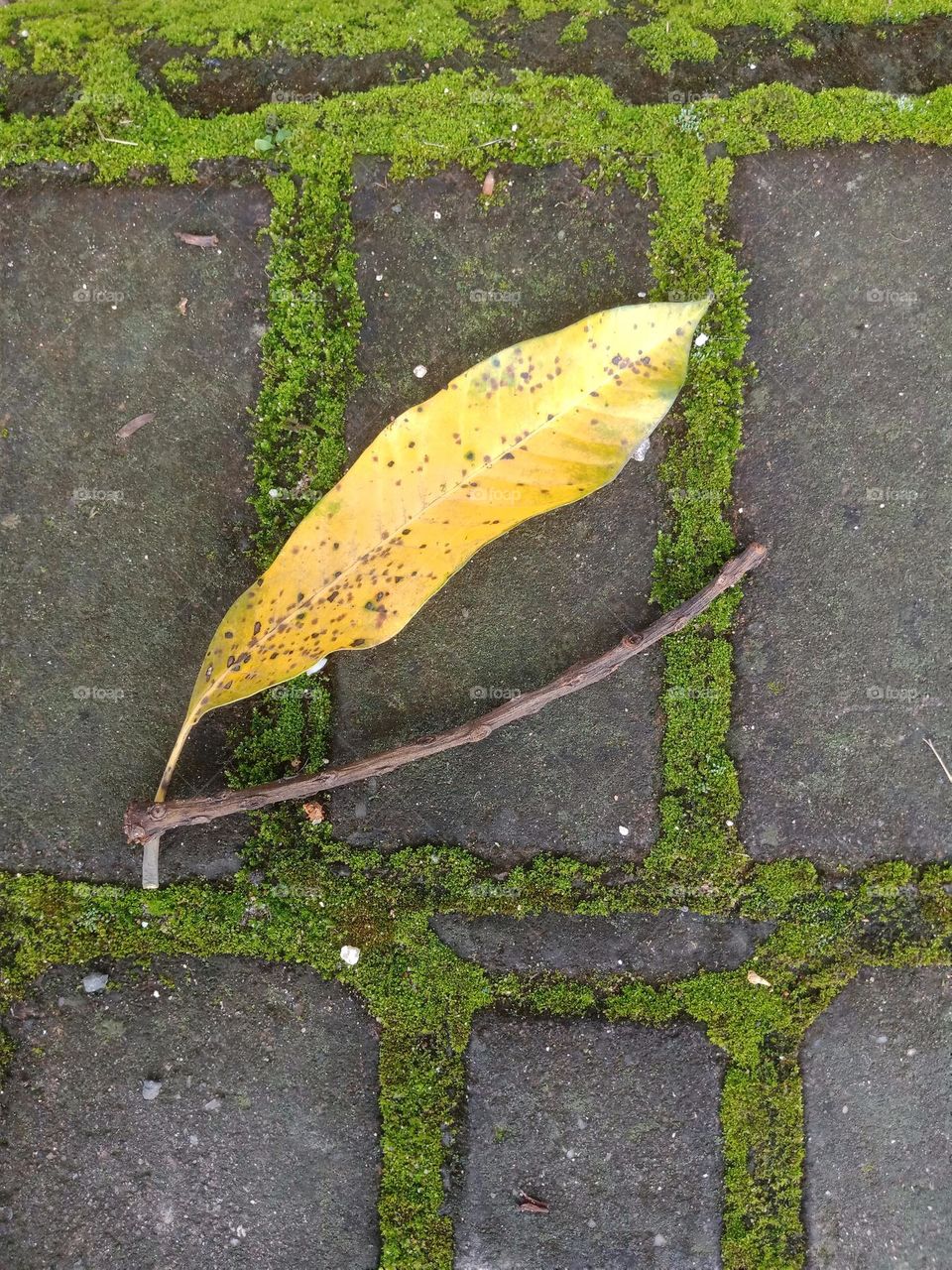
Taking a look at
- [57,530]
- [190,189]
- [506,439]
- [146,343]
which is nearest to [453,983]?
[506,439]

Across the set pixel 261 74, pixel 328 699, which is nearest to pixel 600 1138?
pixel 328 699

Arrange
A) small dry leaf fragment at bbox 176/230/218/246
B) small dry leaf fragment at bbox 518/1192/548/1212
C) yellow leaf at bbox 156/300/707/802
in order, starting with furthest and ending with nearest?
small dry leaf fragment at bbox 518/1192/548/1212, small dry leaf fragment at bbox 176/230/218/246, yellow leaf at bbox 156/300/707/802

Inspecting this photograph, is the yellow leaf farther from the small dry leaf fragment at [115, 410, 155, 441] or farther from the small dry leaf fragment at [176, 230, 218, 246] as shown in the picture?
the small dry leaf fragment at [176, 230, 218, 246]

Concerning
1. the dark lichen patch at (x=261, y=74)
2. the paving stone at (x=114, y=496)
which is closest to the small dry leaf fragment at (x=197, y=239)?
the paving stone at (x=114, y=496)

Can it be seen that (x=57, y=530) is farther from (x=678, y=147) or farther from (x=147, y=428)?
(x=678, y=147)

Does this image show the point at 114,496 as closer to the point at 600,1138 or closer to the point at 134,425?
the point at 134,425

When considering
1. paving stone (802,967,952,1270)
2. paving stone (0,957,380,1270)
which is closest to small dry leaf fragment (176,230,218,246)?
paving stone (0,957,380,1270)
